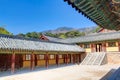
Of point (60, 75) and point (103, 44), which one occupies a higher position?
point (103, 44)

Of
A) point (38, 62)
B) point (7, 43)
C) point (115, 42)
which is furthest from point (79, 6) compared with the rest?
point (115, 42)

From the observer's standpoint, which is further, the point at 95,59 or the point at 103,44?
the point at 103,44

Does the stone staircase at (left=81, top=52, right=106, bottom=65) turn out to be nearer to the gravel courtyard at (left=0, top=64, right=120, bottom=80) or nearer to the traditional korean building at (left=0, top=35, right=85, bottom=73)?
the traditional korean building at (left=0, top=35, right=85, bottom=73)

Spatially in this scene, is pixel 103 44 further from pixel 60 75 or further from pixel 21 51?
pixel 21 51

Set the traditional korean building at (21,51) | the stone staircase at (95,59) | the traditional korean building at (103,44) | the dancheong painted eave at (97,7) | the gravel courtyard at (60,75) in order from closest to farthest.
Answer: the dancheong painted eave at (97,7) < the gravel courtyard at (60,75) < the traditional korean building at (21,51) < the stone staircase at (95,59) < the traditional korean building at (103,44)

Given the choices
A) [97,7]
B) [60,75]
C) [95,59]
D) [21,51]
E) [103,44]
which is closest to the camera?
[97,7]

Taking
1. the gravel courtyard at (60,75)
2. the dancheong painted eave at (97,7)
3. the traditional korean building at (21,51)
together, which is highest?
the dancheong painted eave at (97,7)

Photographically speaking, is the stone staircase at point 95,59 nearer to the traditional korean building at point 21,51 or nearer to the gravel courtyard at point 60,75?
the traditional korean building at point 21,51

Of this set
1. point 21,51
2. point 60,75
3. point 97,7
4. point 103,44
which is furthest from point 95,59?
point 97,7

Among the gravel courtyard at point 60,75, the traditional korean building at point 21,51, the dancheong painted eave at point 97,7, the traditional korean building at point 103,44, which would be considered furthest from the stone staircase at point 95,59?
the dancheong painted eave at point 97,7

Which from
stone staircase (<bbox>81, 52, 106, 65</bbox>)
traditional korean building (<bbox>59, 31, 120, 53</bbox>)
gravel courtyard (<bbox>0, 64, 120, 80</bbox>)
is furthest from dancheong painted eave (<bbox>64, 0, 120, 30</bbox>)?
traditional korean building (<bbox>59, 31, 120, 53</bbox>)

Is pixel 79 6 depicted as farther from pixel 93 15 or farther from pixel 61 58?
pixel 61 58

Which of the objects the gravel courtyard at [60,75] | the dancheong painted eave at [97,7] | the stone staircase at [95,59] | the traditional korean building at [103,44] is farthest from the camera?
the traditional korean building at [103,44]

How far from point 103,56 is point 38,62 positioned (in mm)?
10269
